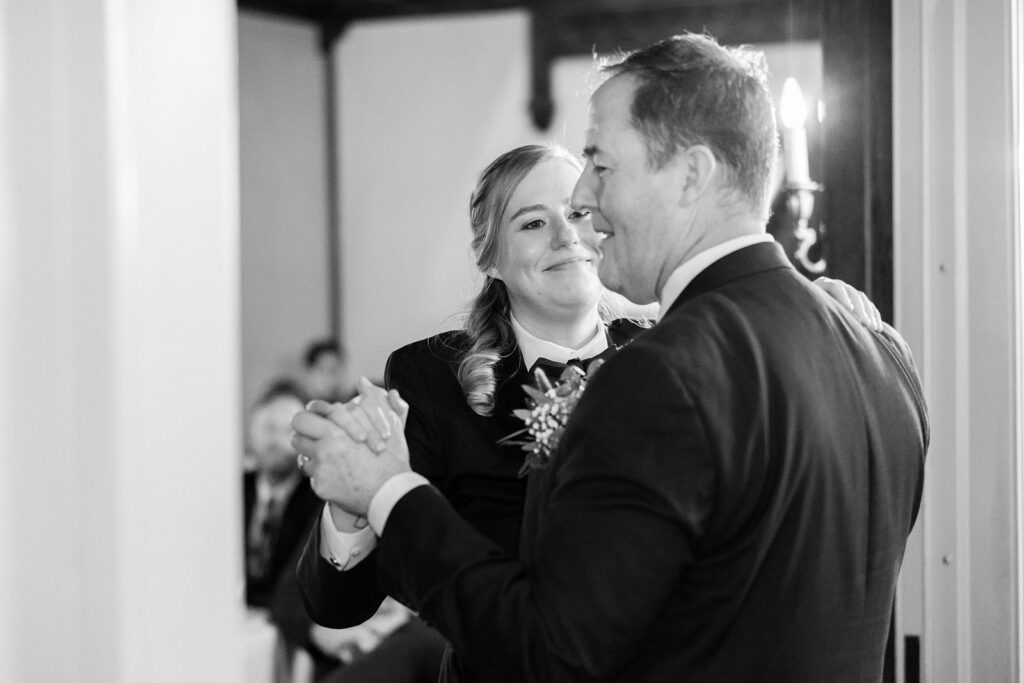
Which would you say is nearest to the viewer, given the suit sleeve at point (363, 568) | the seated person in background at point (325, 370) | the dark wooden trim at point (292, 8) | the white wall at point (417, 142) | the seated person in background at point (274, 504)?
the suit sleeve at point (363, 568)

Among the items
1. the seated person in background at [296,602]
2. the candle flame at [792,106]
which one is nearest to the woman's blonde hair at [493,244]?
the candle flame at [792,106]

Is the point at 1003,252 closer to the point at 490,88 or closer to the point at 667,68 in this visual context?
the point at 667,68

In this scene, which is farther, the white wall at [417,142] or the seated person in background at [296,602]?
the white wall at [417,142]

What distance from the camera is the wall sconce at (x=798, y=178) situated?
2654 mm

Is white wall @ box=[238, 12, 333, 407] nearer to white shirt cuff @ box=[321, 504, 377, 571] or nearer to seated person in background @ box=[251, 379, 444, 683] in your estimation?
seated person in background @ box=[251, 379, 444, 683]

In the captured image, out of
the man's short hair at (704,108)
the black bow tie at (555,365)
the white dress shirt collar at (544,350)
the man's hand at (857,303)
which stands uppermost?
the man's short hair at (704,108)

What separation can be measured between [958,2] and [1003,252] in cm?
43

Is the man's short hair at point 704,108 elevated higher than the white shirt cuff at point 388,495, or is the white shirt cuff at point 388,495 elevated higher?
the man's short hair at point 704,108

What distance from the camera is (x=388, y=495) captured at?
1171mm

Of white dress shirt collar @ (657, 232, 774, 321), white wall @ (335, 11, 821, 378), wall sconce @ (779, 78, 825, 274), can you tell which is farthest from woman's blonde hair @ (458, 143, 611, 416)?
white wall @ (335, 11, 821, 378)

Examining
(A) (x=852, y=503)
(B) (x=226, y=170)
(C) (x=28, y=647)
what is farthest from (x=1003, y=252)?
(C) (x=28, y=647)

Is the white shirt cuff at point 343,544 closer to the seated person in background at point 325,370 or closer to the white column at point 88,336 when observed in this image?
the white column at point 88,336

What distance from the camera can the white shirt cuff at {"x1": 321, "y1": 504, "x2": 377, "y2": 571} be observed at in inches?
55.4

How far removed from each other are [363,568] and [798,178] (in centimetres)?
170
